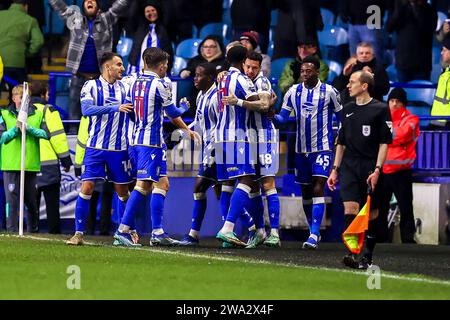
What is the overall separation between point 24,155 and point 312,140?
3903 millimetres

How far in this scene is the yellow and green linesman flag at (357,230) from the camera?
13461 millimetres

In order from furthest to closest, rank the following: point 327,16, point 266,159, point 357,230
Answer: point 327,16 < point 266,159 < point 357,230

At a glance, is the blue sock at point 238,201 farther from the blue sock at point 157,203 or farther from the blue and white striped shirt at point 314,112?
the blue and white striped shirt at point 314,112

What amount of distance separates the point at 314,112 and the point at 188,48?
6648 millimetres

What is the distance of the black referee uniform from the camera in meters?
14.5

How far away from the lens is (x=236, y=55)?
16547 mm

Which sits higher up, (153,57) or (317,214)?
(153,57)

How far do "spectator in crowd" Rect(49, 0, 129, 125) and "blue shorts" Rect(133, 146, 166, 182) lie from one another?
528cm

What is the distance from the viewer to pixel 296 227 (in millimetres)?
19562

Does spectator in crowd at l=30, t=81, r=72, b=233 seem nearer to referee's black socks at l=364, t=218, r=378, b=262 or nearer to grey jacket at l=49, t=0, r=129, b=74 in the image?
grey jacket at l=49, t=0, r=129, b=74

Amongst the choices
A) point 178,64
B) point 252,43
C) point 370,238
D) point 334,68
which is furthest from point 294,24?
point 370,238

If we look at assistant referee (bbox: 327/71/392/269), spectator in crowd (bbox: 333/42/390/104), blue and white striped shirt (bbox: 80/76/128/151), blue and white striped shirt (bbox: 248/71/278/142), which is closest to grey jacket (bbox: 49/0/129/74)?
spectator in crowd (bbox: 333/42/390/104)

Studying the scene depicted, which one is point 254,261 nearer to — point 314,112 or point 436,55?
point 314,112

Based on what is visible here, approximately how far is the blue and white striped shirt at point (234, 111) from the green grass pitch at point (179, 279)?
1.83 meters
